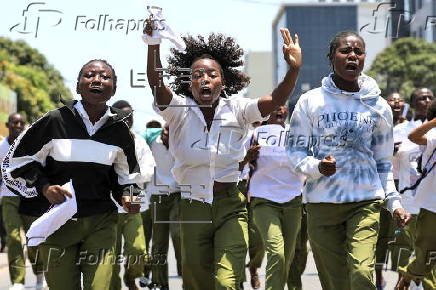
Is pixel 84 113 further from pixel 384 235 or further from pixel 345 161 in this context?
pixel 384 235

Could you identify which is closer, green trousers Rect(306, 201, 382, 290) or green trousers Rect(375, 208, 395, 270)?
green trousers Rect(306, 201, 382, 290)

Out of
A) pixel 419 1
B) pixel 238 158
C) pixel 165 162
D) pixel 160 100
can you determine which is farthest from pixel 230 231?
pixel 419 1

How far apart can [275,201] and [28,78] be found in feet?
170

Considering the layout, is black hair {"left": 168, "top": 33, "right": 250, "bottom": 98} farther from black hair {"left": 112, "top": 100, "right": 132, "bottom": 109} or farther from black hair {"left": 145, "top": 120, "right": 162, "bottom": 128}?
black hair {"left": 145, "top": 120, "right": 162, "bottom": 128}

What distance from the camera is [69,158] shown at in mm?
6938

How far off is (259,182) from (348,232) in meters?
3.04

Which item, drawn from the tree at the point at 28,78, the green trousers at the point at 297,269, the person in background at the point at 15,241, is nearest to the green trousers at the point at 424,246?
the green trousers at the point at 297,269

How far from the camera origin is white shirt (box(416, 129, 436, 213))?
898cm

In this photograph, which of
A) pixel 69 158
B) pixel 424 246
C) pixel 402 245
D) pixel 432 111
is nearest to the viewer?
pixel 69 158

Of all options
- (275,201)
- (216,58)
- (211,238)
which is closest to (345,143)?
(211,238)

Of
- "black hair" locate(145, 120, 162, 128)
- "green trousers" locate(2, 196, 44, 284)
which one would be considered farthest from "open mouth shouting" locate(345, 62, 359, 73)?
"black hair" locate(145, 120, 162, 128)

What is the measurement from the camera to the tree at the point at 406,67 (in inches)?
2026

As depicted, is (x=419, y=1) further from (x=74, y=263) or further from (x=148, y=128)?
(x=74, y=263)

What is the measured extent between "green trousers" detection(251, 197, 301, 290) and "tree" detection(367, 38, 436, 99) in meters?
40.4
